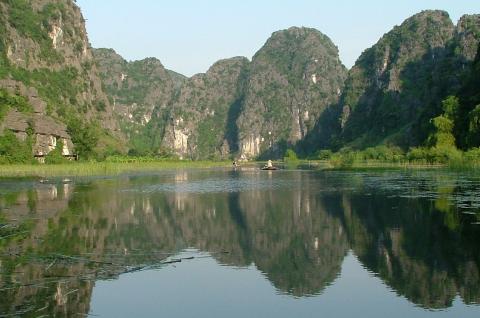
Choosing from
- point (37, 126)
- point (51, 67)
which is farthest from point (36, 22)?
point (37, 126)

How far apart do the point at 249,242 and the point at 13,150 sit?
210ft

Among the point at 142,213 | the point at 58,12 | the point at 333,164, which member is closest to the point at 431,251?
the point at 142,213

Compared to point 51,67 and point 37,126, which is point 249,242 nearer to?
point 37,126

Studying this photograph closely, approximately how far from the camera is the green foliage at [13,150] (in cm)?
7488

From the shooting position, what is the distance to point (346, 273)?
50.2 feet

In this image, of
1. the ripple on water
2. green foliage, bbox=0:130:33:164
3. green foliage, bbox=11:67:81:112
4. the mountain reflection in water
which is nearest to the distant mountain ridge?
green foliage, bbox=11:67:81:112

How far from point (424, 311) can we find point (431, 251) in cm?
578

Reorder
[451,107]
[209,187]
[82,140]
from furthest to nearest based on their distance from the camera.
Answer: [82,140], [451,107], [209,187]

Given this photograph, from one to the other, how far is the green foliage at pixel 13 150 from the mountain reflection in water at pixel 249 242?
43.1m

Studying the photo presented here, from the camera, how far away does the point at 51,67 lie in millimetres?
123938

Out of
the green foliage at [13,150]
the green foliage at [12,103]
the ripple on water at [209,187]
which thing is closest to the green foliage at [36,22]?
the green foliage at [12,103]

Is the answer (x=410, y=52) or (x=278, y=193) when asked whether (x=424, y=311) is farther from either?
(x=410, y=52)

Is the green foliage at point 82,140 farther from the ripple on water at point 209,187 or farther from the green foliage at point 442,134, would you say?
the green foliage at point 442,134

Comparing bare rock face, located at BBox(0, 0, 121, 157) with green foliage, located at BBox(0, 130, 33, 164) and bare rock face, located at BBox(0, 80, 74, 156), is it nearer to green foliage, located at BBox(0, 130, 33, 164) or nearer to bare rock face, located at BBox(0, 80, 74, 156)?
bare rock face, located at BBox(0, 80, 74, 156)
